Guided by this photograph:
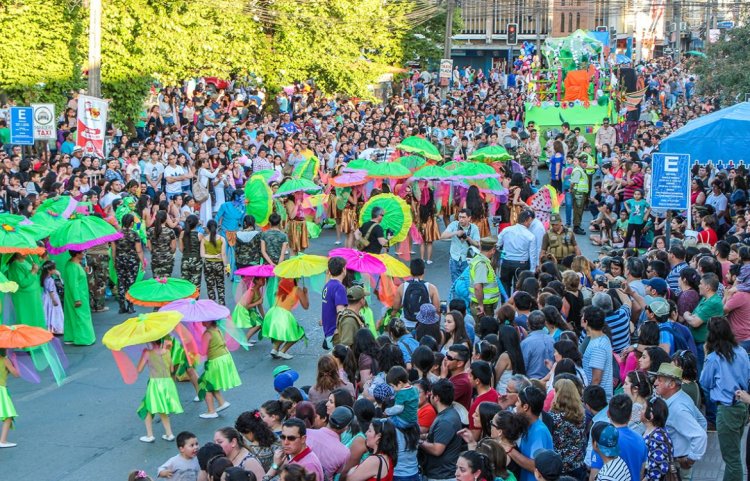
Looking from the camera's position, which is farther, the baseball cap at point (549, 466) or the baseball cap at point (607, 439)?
the baseball cap at point (607, 439)

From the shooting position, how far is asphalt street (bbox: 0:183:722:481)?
10430 mm

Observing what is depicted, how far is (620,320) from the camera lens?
1060cm

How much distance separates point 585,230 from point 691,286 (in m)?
11.4

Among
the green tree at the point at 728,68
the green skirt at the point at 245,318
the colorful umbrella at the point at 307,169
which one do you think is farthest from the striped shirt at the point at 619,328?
the green tree at the point at 728,68

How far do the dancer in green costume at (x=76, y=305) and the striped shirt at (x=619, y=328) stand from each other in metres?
6.96

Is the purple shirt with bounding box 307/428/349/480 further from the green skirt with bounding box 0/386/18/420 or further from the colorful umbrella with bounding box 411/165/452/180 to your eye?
the colorful umbrella with bounding box 411/165/452/180

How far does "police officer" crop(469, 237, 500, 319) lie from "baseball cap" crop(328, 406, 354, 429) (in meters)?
4.93

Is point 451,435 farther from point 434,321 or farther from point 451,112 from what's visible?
point 451,112

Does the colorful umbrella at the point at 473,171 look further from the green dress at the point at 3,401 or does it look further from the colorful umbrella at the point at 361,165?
the green dress at the point at 3,401

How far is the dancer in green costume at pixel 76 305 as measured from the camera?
14.3 meters

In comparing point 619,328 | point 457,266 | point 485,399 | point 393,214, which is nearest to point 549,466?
point 485,399

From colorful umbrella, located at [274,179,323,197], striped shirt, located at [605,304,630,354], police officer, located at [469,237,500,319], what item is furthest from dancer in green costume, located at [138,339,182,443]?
colorful umbrella, located at [274,179,323,197]

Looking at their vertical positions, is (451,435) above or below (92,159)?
below

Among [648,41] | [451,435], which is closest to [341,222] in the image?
[451,435]
